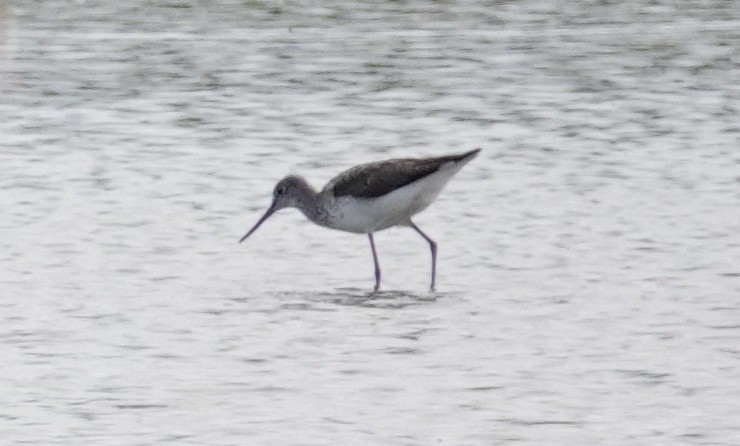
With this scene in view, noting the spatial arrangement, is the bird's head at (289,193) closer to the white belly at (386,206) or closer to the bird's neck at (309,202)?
the bird's neck at (309,202)

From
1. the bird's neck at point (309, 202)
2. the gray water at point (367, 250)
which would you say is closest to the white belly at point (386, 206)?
the bird's neck at point (309, 202)

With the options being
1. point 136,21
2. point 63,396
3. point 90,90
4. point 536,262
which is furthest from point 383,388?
point 136,21

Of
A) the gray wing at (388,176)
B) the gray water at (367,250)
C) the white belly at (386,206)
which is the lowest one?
the gray water at (367,250)

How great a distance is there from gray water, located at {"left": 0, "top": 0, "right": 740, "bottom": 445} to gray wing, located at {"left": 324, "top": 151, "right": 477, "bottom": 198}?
1.67 feet

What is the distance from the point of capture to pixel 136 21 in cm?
2881

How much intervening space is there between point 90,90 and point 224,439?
44.3 ft

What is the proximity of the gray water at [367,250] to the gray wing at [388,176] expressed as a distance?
1.67 feet

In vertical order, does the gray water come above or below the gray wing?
below

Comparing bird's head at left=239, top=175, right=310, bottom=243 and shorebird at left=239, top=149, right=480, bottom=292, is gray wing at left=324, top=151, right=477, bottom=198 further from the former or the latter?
bird's head at left=239, top=175, right=310, bottom=243

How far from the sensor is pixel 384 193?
12.8 meters

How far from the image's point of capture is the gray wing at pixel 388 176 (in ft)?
42.0

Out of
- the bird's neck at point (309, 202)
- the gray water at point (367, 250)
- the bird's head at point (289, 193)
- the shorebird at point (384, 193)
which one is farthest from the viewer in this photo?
the bird's head at point (289, 193)

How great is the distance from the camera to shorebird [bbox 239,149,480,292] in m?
12.8

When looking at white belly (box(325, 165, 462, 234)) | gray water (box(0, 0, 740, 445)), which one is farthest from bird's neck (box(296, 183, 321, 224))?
gray water (box(0, 0, 740, 445))
